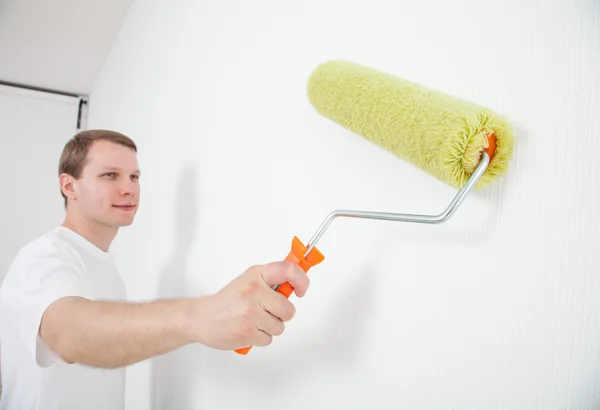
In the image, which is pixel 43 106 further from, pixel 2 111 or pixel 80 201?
pixel 80 201

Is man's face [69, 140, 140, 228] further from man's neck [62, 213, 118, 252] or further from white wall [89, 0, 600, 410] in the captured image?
white wall [89, 0, 600, 410]

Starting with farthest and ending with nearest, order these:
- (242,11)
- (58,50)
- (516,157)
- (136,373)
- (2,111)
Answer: (2,111) → (58,50) → (136,373) → (242,11) → (516,157)

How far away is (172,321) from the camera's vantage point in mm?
411

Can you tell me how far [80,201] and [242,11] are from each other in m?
0.61

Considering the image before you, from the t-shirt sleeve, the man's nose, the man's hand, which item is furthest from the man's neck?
the man's hand

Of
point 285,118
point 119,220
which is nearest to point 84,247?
point 119,220

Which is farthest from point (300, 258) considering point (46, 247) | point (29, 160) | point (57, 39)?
point (29, 160)

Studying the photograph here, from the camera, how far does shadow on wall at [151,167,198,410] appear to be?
81 cm

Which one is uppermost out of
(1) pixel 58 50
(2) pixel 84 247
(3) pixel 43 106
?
(1) pixel 58 50

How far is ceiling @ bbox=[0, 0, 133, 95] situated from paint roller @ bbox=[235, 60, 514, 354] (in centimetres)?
142

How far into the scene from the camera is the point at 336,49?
18.3 inches

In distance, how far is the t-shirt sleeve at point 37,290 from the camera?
55 cm

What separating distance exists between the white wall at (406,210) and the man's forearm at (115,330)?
17cm

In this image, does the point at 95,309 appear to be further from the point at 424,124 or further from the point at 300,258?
the point at 424,124
